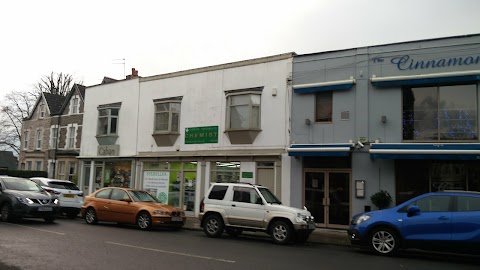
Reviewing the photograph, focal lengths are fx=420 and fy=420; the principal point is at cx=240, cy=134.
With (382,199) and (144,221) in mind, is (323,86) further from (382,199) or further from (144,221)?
(144,221)

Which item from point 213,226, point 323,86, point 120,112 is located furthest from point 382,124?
point 120,112

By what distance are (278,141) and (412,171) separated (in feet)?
17.9

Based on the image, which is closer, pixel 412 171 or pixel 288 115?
pixel 412 171

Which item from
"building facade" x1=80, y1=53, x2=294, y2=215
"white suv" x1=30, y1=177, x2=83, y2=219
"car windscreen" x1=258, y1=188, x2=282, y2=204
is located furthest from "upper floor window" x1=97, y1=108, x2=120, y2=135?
"car windscreen" x1=258, y1=188, x2=282, y2=204

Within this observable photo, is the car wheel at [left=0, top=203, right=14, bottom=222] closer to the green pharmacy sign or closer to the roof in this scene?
the green pharmacy sign

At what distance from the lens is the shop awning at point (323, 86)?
16359 millimetres

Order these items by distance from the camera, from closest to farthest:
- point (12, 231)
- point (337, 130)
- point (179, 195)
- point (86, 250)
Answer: point (86, 250) → point (12, 231) → point (337, 130) → point (179, 195)

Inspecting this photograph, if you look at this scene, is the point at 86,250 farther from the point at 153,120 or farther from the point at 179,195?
the point at 153,120

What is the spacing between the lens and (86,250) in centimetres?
954

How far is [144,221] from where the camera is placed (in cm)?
1466

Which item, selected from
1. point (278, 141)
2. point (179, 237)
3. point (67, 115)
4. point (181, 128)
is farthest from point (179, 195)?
point (67, 115)

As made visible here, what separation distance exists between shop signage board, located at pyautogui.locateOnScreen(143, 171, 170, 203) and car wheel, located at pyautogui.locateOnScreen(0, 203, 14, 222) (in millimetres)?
7911

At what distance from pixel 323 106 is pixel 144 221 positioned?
8.37 metres

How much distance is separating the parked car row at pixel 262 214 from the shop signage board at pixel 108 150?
4.95 m
